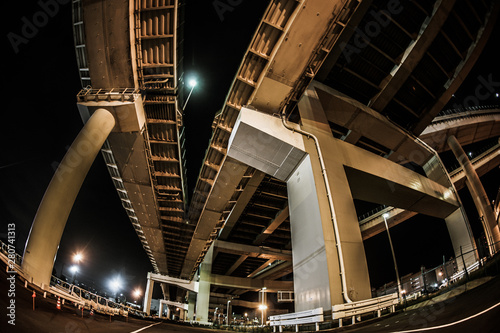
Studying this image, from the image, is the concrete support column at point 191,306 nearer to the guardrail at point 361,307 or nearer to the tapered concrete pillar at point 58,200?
the tapered concrete pillar at point 58,200

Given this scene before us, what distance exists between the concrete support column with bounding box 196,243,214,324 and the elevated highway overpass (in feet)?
50.4

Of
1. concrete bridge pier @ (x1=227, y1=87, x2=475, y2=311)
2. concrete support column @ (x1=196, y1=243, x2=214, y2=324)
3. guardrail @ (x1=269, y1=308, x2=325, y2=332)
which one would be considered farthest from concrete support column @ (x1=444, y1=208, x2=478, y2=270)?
concrete support column @ (x1=196, y1=243, x2=214, y2=324)

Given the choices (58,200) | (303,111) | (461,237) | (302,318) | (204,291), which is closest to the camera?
(302,318)

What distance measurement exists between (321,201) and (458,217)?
12.6 m

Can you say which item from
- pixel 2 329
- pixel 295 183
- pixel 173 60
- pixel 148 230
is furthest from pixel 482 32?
pixel 148 230

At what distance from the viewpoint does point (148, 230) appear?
88.4 ft

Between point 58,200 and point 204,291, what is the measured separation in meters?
31.8

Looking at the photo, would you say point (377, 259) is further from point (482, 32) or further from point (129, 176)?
point (129, 176)

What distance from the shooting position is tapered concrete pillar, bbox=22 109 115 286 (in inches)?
371

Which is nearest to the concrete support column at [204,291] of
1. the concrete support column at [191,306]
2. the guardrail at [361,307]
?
the concrete support column at [191,306]

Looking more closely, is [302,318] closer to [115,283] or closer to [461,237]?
[461,237]

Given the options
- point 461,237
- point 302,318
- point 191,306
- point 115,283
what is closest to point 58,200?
point 302,318

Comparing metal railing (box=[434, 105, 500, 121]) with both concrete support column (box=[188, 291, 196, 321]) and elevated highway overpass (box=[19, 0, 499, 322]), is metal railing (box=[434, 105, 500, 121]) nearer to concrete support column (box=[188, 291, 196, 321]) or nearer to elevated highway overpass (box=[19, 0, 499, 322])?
elevated highway overpass (box=[19, 0, 499, 322])

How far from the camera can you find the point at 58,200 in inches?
409
